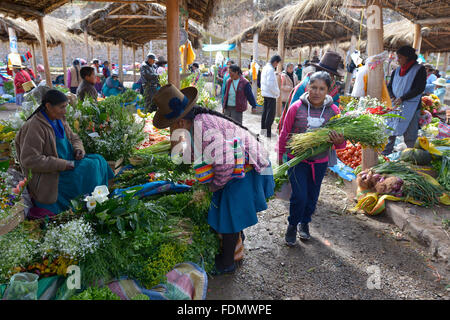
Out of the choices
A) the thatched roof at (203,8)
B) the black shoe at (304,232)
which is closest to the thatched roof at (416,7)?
the thatched roof at (203,8)

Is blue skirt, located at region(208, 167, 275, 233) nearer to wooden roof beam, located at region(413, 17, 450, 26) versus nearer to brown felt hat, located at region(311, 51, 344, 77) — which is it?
brown felt hat, located at region(311, 51, 344, 77)

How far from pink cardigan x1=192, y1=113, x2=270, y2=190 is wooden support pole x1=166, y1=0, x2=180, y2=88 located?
2031 millimetres

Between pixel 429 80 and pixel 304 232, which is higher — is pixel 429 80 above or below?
above

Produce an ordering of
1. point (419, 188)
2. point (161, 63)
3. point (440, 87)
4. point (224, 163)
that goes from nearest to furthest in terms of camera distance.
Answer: point (224, 163) < point (419, 188) < point (440, 87) < point (161, 63)

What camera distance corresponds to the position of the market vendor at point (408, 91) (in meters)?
4.78

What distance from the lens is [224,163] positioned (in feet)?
7.33

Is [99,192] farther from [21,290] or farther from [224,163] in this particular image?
[224,163]

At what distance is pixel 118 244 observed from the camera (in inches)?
85.8

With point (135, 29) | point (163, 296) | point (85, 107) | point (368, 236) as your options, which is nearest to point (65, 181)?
point (85, 107)

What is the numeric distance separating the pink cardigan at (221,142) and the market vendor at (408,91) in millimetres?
3191

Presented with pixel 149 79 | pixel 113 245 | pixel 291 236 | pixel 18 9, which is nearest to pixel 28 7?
pixel 18 9

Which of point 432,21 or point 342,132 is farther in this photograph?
point 432,21

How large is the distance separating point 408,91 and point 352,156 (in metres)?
1.30

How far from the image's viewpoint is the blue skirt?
96.1 inches
